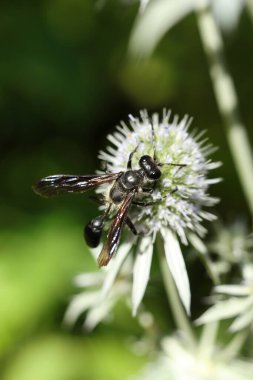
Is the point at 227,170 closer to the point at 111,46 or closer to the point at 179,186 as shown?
the point at 111,46

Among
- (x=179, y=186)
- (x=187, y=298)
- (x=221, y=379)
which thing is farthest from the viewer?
(x=221, y=379)

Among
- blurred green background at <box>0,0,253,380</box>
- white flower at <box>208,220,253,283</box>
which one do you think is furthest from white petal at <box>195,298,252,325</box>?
blurred green background at <box>0,0,253,380</box>

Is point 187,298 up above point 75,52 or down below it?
below

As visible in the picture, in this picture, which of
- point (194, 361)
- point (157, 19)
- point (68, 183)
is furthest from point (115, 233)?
point (157, 19)

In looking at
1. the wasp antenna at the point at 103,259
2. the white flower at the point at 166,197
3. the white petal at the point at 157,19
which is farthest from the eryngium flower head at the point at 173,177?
the white petal at the point at 157,19

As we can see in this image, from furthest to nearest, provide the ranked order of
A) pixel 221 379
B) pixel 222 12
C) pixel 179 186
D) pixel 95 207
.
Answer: pixel 95 207
pixel 222 12
pixel 221 379
pixel 179 186

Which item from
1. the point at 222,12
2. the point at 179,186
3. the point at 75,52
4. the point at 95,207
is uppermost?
the point at 75,52

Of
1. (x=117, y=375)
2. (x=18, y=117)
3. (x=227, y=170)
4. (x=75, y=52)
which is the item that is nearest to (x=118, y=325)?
(x=117, y=375)
